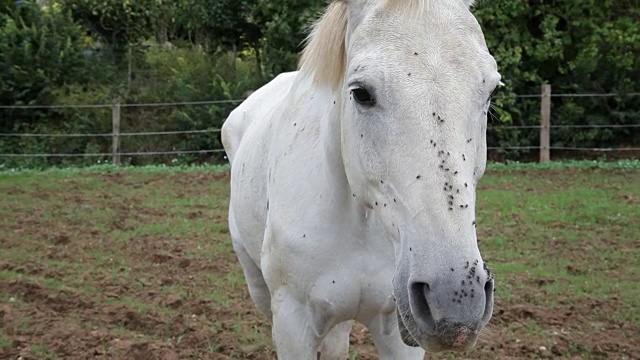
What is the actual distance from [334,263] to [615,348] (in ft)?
8.64

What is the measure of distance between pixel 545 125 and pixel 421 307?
1216cm

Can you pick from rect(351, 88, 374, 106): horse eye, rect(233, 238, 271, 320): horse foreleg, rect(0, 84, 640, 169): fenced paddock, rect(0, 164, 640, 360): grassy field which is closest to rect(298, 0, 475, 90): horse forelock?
rect(351, 88, 374, 106): horse eye

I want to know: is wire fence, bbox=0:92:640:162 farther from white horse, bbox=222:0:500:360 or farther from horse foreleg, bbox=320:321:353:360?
white horse, bbox=222:0:500:360

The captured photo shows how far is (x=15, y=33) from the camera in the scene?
14.2 metres

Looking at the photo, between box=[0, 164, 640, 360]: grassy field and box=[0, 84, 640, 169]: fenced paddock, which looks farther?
box=[0, 84, 640, 169]: fenced paddock

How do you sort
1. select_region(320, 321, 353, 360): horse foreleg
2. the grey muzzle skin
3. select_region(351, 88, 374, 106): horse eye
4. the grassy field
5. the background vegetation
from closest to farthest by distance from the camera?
the grey muzzle skin, select_region(351, 88, 374, 106): horse eye, select_region(320, 321, 353, 360): horse foreleg, the grassy field, the background vegetation

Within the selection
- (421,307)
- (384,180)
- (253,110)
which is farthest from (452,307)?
(253,110)

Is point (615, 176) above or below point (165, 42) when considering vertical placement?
below

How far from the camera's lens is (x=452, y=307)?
64.8 inches

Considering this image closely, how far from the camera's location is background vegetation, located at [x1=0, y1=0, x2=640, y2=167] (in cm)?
1375

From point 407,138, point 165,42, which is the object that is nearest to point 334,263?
point 407,138

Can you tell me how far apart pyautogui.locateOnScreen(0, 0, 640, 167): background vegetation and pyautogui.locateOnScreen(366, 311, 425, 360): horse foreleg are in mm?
11112

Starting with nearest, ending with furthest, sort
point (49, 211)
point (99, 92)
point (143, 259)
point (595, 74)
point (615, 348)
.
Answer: point (615, 348), point (143, 259), point (49, 211), point (595, 74), point (99, 92)

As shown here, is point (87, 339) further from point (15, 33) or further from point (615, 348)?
point (15, 33)
